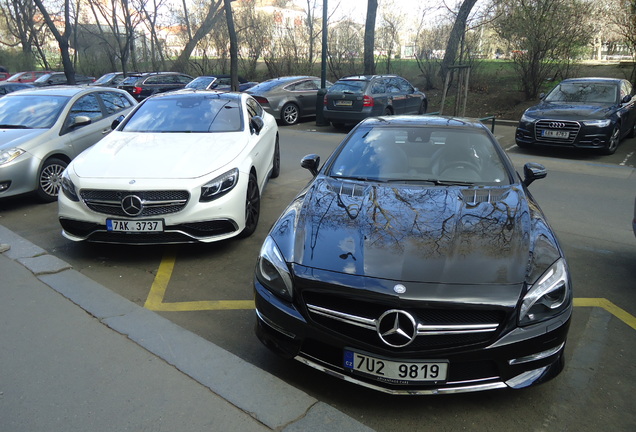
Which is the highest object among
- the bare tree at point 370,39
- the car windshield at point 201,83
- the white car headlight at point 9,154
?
the bare tree at point 370,39

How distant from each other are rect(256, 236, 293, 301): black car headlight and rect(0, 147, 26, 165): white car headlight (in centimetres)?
522

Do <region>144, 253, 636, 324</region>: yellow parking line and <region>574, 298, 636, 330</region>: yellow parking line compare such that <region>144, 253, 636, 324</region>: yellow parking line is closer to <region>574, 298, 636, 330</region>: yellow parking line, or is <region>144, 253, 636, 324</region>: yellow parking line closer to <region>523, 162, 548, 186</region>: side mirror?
<region>574, 298, 636, 330</region>: yellow parking line

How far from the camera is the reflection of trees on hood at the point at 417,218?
3.00 meters

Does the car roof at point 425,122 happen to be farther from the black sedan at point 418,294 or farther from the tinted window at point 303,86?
the tinted window at point 303,86

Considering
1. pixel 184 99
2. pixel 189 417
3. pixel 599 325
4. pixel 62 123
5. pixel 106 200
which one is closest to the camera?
pixel 189 417

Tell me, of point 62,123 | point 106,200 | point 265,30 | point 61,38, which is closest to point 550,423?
point 106,200

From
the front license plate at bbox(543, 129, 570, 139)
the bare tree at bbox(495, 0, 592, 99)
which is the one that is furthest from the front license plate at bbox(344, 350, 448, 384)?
the bare tree at bbox(495, 0, 592, 99)

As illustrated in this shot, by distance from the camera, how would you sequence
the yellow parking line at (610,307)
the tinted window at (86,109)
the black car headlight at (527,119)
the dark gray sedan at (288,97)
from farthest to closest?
the dark gray sedan at (288,97) → the black car headlight at (527,119) → the tinted window at (86,109) → the yellow parking line at (610,307)

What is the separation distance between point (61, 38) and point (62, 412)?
2446 centimetres

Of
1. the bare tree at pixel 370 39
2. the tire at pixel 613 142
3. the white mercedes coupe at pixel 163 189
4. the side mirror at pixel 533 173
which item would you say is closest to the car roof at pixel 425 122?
the side mirror at pixel 533 173

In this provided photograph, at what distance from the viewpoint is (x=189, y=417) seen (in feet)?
8.49

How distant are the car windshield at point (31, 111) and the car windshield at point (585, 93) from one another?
10.2 metres

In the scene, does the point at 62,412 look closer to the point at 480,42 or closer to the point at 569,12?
the point at 569,12

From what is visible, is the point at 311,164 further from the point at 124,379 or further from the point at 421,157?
the point at 124,379
